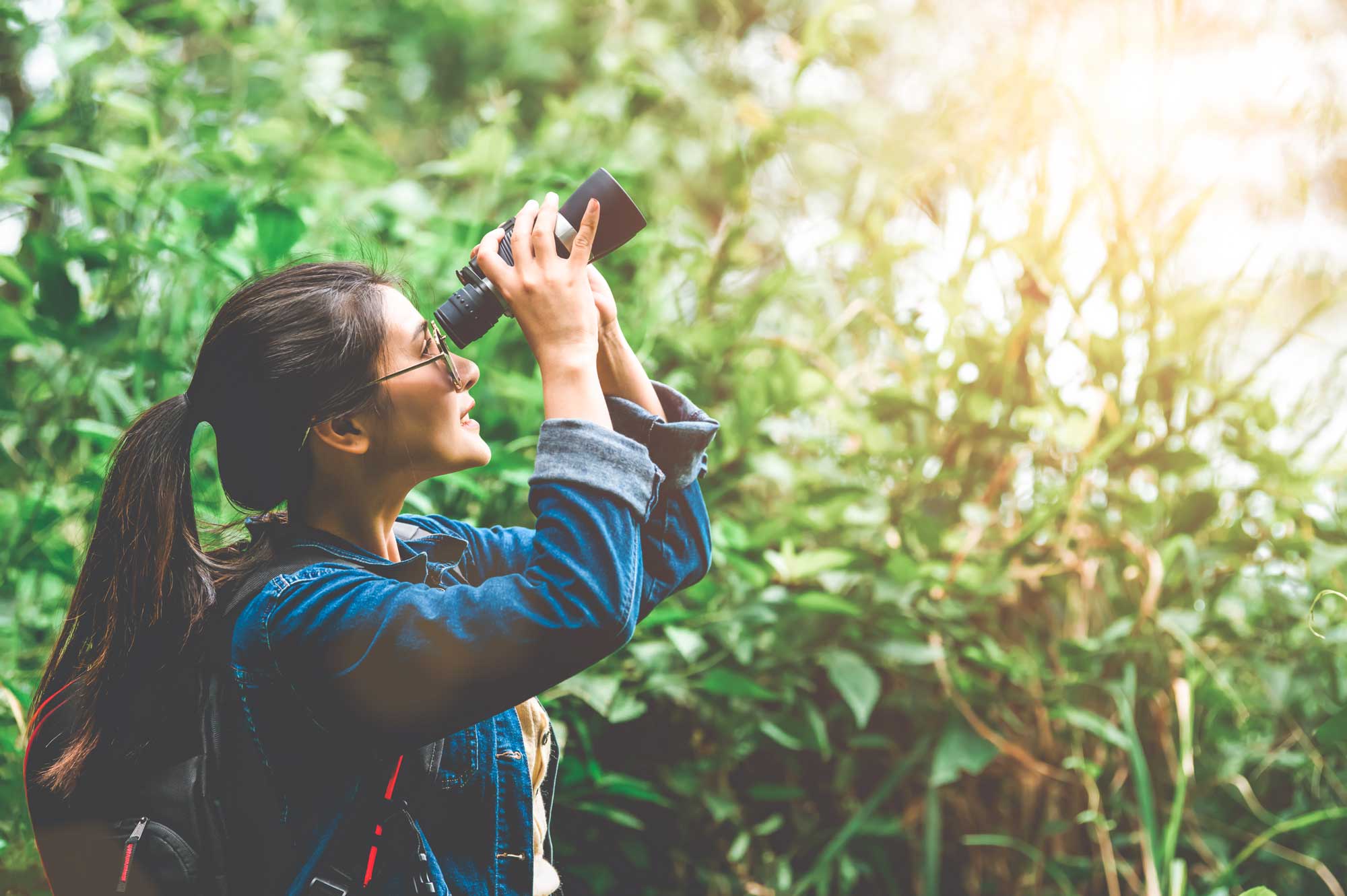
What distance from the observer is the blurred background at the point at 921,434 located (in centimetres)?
154

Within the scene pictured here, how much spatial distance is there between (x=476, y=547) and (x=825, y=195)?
2500mm

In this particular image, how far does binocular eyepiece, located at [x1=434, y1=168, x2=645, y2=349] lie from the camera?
855mm

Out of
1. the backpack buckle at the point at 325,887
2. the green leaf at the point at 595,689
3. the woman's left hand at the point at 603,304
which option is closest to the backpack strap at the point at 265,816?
the backpack buckle at the point at 325,887

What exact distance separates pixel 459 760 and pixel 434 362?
36 cm

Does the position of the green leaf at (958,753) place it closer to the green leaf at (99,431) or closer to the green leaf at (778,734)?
the green leaf at (778,734)

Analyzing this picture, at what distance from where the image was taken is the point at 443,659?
0.72m

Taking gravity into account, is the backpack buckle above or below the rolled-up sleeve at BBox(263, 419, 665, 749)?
below

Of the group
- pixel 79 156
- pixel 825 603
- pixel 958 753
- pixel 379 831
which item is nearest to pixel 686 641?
A: pixel 825 603

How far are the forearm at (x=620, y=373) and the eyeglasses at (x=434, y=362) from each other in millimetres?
155

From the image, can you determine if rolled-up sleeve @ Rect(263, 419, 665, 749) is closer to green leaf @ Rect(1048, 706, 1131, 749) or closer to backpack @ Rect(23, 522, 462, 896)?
backpack @ Rect(23, 522, 462, 896)

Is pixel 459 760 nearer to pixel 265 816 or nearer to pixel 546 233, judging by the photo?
pixel 265 816

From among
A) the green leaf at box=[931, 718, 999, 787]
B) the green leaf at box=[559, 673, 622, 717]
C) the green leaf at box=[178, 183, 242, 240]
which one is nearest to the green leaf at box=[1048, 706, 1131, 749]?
the green leaf at box=[931, 718, 999, 787]

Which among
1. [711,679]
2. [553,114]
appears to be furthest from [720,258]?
[711,679]

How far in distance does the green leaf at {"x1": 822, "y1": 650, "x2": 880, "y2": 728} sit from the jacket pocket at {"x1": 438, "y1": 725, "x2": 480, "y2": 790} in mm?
735
